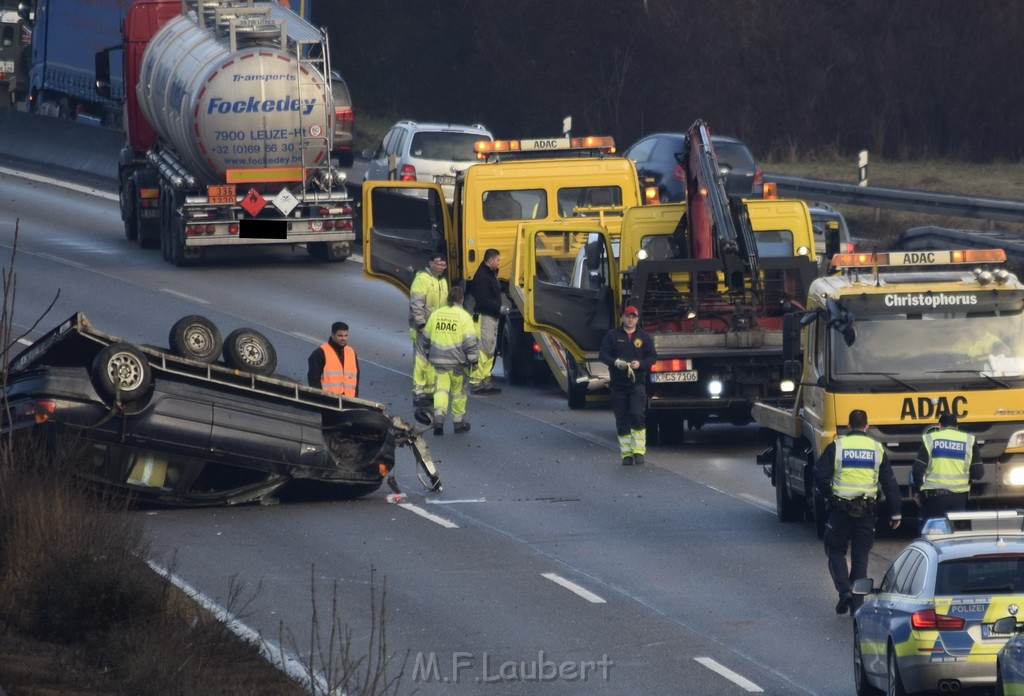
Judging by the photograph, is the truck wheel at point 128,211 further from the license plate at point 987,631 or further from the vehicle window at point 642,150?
the license plate at point 987,631

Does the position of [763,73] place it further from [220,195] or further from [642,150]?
[220,195]

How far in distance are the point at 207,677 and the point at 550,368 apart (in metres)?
14.0

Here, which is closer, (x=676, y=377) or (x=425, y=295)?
(x=676, y=377)

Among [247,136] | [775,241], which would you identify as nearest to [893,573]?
[775,241]

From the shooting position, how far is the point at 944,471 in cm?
1421

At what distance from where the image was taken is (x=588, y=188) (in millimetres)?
25453

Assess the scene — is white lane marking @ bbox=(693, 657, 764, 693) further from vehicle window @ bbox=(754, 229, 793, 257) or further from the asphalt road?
vehicle window @ bbox=(754, 229, 793, 257)

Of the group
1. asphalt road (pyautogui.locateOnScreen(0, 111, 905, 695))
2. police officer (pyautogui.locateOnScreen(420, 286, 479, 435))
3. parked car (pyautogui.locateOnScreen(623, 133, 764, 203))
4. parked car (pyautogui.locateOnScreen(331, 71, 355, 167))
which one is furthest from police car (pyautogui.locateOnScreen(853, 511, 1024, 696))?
parked car (pyautogui.locateOnScreen(331, 71, 355, 167))

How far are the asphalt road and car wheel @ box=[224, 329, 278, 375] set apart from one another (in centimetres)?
124

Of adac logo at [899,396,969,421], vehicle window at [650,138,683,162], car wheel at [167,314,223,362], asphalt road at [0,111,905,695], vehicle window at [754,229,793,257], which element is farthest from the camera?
vehicle window at [650,138,683,162]

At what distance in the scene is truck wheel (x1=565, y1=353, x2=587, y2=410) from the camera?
73.8 ft

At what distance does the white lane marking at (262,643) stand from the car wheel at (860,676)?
9.55ft

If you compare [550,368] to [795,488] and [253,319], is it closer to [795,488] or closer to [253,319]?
[253,319]

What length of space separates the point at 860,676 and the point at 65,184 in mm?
34469
